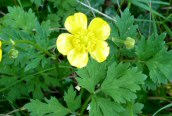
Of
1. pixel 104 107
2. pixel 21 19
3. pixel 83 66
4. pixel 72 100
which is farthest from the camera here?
pixel 21 19

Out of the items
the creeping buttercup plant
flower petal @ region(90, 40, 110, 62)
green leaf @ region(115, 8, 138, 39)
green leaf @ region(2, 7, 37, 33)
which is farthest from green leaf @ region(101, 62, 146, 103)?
green leaf @ region(2, 7, 37, 33)

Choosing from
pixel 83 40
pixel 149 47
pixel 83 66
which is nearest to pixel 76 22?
pixel 83 40

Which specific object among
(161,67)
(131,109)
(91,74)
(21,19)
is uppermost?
(21,19)

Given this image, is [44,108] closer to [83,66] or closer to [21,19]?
[83,66]

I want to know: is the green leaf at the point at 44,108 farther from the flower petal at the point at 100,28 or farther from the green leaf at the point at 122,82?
the flower petal at the point at 100,28

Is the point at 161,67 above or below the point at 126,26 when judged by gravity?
below

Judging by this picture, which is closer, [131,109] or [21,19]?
[131,109]

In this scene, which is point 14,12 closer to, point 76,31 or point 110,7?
point 76,31

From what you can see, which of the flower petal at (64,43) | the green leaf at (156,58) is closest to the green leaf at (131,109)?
the green leaf at (156,58)
